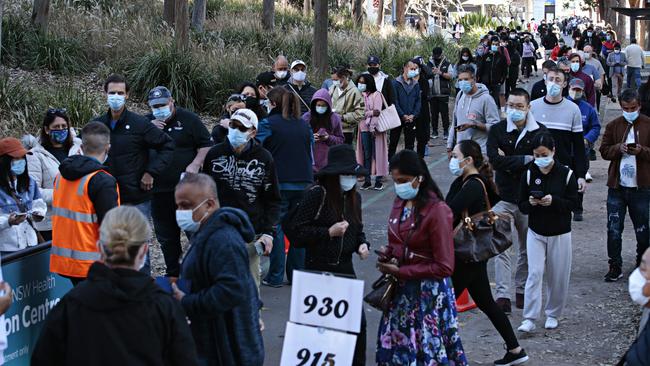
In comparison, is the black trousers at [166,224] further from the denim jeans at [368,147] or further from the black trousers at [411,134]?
the black trousers at [411,134]

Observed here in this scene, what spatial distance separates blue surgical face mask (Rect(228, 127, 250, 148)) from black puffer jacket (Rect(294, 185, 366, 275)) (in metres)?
1.26

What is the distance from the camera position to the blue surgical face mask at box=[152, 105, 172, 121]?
9789 millimetres

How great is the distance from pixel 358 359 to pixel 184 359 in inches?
110

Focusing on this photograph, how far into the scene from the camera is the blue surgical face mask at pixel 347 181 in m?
7.21

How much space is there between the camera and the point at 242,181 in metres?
8.44

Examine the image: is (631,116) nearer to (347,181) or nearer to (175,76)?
(347,181)

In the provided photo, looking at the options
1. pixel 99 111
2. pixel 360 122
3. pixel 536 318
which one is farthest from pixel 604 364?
pixel 99 111

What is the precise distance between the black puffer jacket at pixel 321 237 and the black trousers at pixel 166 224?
111 inches

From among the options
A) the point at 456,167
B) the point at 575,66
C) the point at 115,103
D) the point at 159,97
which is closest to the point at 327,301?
the point at 456,167

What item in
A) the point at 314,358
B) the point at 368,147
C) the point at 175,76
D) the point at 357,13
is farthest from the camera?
the point at 357,13

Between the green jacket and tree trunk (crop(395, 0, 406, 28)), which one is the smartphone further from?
tree trunk (crop(395, 0, 406, 28))

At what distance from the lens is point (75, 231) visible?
23.4 ft

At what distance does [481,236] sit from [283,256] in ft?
10.2

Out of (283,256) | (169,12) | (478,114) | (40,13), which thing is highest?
(169,12)
